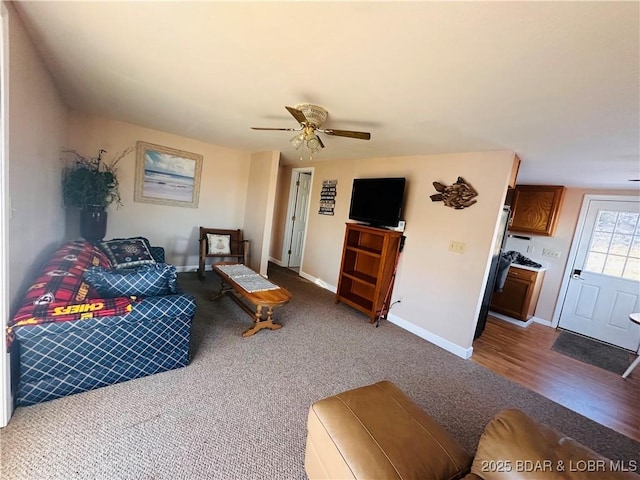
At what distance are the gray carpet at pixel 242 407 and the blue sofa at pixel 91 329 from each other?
11 centimetres

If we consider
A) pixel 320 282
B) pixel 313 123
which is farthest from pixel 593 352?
pixel 313 123

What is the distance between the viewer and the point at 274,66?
1.58 m

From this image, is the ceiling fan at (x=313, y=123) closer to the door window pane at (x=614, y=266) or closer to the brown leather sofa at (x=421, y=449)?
the brown leather sofa at (x=421, y=449)

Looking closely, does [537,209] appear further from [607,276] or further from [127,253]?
[127,253]

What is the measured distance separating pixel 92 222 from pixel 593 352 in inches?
252

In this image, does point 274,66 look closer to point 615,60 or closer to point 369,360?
point 615,60

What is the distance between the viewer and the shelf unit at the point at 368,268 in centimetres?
330

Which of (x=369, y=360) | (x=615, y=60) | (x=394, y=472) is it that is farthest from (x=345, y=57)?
(x=369, y=360)

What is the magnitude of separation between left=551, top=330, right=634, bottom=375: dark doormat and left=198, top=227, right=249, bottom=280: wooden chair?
454 centimetres

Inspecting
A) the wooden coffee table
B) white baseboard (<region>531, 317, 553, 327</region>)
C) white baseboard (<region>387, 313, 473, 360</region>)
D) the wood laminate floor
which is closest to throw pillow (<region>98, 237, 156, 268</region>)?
the wooden coffee table

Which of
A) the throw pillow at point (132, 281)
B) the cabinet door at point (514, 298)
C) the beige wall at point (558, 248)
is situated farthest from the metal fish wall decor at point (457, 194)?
the throw pillow at point (132, 281)

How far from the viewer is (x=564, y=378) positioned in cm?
265

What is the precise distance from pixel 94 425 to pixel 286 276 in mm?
3515

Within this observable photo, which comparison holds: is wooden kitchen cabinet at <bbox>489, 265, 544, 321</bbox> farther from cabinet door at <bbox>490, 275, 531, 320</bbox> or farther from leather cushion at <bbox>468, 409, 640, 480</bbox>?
leather cushion at <bbox>468, 409, 640, 480</bbox>
